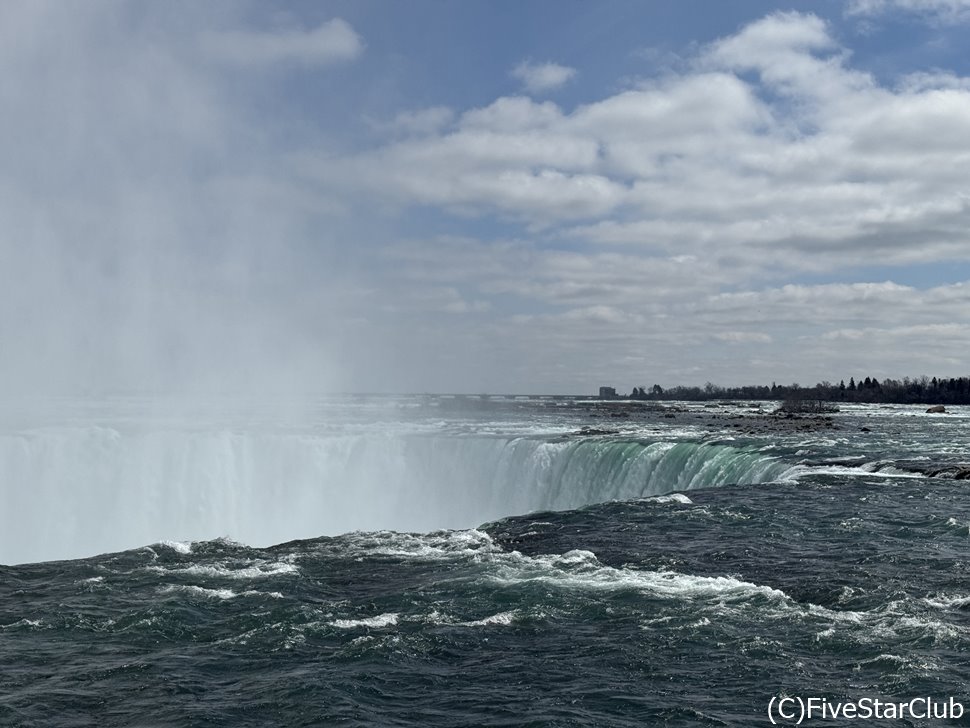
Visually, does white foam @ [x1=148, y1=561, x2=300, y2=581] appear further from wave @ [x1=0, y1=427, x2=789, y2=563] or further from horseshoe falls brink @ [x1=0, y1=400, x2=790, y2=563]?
wave @ [x1=0, y1=427, x2=789, y2=563]

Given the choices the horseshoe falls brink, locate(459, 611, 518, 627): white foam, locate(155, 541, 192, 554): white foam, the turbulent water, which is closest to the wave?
the horseshoe falls brink

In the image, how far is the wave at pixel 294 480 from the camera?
110ft

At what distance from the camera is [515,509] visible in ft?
119

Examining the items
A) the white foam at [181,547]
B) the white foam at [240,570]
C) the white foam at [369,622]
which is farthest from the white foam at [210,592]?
the white foam at [181,547]

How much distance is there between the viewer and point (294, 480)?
39344mm

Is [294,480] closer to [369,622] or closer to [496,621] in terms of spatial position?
[369,622]

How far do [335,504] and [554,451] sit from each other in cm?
1162

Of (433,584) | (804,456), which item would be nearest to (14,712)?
(433,584)

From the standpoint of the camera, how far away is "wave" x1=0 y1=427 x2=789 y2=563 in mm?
33531

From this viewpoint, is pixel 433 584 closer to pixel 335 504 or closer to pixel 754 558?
pixel 754 558

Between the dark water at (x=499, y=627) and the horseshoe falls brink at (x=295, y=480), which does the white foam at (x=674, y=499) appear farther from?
the horseshoe falls brink at (x=295, y=480)

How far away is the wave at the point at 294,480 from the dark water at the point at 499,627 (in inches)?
531

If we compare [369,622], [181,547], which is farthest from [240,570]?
[369,622]

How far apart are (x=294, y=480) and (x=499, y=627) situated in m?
28.4
